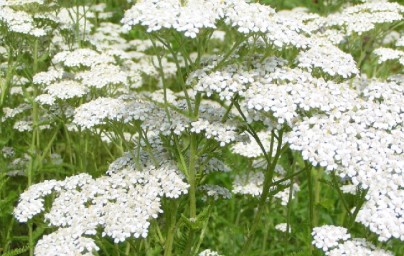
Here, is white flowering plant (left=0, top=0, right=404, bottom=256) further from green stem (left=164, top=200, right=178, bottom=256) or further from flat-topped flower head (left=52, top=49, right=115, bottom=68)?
flat-topped flower head (left=52, top=49, right=115, bottom=68)

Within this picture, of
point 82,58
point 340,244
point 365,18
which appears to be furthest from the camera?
point 82,58

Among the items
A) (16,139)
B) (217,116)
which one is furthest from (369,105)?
(16,139)

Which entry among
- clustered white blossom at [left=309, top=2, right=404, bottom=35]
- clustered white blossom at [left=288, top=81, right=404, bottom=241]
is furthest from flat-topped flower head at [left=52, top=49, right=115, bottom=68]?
clustered white blossom at [left=288, top=81, right=404, bottom=241]

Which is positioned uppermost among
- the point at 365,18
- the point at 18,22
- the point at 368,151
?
the point at 365,18

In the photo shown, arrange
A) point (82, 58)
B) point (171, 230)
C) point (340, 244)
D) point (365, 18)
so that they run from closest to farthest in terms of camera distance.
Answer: point (340, 244) < point (171, 230) < point (365, 18) < point (82, 58)

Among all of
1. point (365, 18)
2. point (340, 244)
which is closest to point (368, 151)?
point (340, 244)

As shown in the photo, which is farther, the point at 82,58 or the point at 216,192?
the point at 82,58

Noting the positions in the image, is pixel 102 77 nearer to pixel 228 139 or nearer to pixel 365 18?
pixel 228 139

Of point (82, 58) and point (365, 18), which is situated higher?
point (365, 18)

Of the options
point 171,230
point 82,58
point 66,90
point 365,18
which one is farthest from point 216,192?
point 365,18
